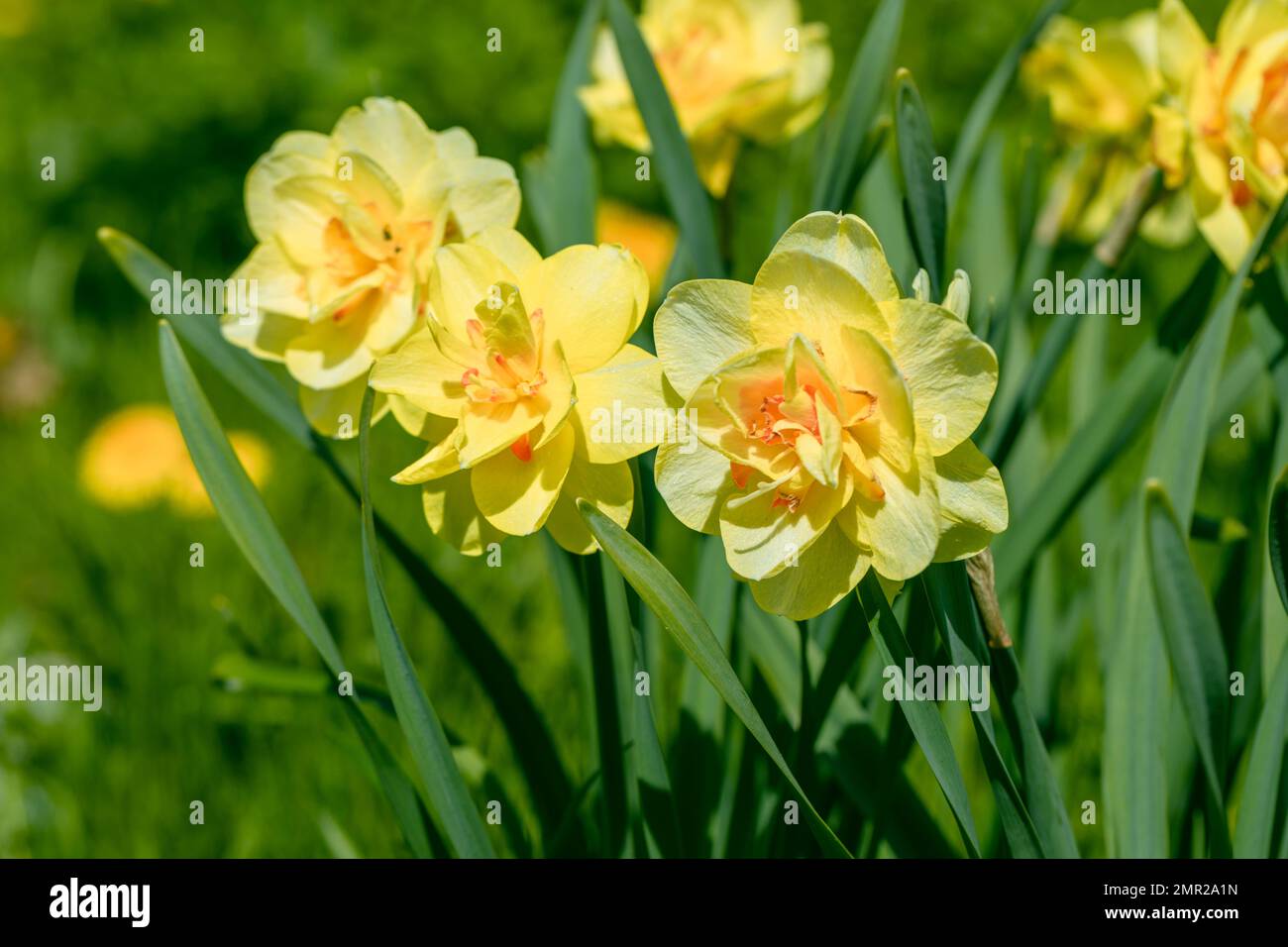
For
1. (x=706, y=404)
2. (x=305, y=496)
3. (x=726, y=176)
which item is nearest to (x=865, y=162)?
(x=726, y=176)

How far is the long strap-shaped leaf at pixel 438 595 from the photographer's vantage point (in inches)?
40.5

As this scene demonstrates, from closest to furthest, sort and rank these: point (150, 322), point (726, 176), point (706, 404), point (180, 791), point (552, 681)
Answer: point (706, 404)
point (726, 176)
point (180, 791)
point (552, 681)
point (150, 322)

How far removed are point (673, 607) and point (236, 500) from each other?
36cm

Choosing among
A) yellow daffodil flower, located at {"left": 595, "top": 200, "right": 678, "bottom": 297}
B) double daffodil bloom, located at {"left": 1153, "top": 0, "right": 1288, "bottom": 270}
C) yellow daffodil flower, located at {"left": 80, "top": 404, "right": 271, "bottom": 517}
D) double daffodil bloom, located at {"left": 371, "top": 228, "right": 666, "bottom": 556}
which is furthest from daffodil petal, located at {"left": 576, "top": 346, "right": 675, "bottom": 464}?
yellow daffodil flower, located at {"left": 595, "top": 200, "right": 678, "bottom": 297}

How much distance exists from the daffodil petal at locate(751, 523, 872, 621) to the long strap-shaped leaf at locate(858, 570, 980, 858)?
3cm

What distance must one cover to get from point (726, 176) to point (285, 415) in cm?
49

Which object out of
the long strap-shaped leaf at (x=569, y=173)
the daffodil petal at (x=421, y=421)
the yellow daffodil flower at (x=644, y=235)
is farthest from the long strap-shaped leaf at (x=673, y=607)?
the yellow daffodil flower at (x=644, y=235)

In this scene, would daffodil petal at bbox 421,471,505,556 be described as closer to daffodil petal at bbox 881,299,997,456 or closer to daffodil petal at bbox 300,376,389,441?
daffodil petal at bbox 300,376,389,441

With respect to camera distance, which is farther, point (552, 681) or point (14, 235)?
point (14, 235)

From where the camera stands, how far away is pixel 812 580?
2.41 feet

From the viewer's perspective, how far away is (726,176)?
4.04 ft

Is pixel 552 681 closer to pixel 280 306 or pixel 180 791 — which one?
pixel 180 791

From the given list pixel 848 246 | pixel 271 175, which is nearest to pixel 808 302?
pixel 848 246

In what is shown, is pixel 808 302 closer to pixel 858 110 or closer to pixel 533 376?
pixel 533 376
